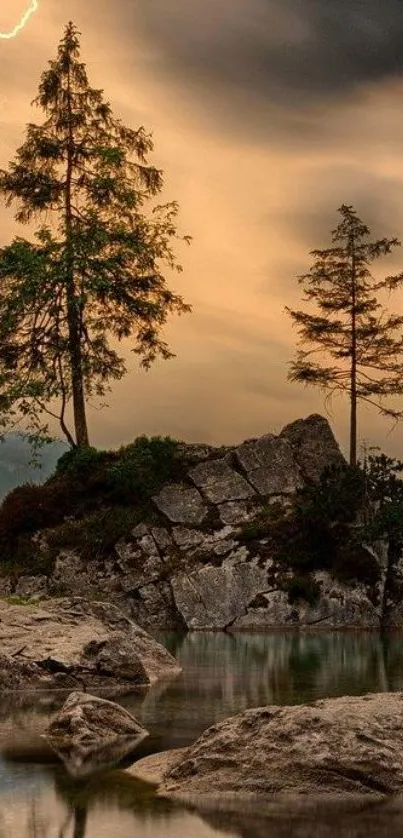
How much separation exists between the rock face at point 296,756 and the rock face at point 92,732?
127cm

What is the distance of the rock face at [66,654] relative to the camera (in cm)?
1595

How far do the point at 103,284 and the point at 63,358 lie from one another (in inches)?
133

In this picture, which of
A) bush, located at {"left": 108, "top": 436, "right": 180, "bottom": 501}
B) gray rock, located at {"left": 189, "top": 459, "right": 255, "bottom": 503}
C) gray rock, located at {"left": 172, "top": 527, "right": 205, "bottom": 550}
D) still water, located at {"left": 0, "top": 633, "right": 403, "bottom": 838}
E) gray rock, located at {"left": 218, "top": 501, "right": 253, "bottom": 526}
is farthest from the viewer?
bush, located at {"left": 108, "top": 436, "right": 180, "bottom": 501}

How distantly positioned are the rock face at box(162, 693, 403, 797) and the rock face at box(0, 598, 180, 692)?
690 cm

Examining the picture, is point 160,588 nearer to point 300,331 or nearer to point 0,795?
point 300,331

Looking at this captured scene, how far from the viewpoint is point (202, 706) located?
45.0ft

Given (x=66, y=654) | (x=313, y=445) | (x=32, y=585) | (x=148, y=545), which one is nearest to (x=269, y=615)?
(x=148, y=545)

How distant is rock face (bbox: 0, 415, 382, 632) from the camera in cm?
3256

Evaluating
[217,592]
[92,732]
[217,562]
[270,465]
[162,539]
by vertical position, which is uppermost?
[270,465]

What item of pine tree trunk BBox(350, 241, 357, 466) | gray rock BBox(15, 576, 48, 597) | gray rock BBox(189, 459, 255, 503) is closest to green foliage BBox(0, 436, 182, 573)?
gray rock BBox(15, 576, 48, 597)

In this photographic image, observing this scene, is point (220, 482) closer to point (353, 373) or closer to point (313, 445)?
point (313, 445)

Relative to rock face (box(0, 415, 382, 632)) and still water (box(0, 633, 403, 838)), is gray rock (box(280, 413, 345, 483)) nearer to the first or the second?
rock face (box(0, 415, 382, 632))

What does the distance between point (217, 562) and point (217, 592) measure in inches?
52.4

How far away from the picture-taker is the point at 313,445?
40.3 meters
